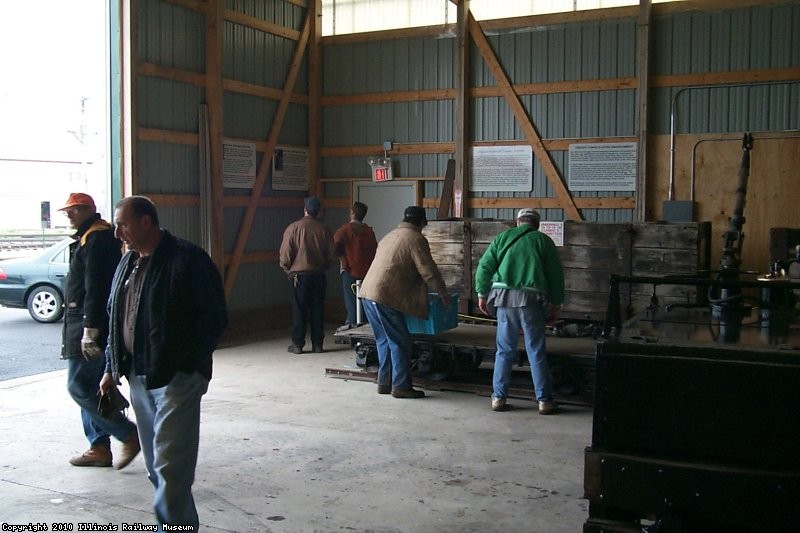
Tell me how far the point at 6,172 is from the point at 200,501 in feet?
80.3

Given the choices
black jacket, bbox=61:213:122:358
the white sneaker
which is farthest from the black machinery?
the white sneaker

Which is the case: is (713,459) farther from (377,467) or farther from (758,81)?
(758,81)

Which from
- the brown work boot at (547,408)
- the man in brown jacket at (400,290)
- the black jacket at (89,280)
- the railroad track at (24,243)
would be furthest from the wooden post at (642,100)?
the railroad track at (24,243)

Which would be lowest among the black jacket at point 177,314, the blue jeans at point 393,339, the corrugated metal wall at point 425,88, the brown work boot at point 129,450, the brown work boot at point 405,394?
the brown work boot at point 405,394

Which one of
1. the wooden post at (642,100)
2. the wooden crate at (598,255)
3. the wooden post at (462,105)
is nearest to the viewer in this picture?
the wooden crate at (598,255)

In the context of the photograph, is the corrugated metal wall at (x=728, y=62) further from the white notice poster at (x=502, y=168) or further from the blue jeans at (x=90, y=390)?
the blue jeans at (x=90, y=390)

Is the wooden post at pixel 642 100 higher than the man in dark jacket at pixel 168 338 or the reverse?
higher

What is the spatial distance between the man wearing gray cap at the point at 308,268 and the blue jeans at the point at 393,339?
9.16 ft

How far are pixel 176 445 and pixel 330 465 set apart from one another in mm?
2327

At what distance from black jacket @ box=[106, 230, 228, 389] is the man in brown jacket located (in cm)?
408

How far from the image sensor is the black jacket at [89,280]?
5.64m

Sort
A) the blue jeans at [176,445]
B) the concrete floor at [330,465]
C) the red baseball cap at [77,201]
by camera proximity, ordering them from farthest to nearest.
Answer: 1. the red baseball cap at [77,201]
2. the concrete floor at [330,465]
3. the blue jeans at [176,445]

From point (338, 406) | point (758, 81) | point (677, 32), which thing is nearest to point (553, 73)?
point (677, 32)

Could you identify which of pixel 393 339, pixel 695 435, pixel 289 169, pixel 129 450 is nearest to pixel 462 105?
pixel 289 169
